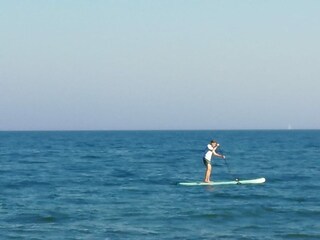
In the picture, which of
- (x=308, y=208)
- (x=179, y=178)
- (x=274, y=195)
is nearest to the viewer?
(x=308, y=208)

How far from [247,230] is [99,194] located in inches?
440

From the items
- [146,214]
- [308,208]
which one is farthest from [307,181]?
[146,214]

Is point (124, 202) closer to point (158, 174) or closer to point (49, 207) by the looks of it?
point (49, 207)

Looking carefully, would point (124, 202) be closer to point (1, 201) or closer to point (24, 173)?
point (1, 201)

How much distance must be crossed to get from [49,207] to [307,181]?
1694 cm

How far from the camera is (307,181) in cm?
3803

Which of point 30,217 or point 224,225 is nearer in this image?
point 224,225

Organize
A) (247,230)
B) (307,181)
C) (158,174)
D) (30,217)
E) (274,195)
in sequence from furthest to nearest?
(158,174)
(307,181)
(274,195)
(30,217)
(247,230)

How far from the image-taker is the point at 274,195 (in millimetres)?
30922

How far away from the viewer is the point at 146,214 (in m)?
24.6

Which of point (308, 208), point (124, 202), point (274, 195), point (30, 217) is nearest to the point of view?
point (30, 217)

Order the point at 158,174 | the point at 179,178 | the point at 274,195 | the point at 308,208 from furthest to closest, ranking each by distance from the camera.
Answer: the point at 158,174 → the point at 179,178 → the point at 274,195 → the point at 308,208

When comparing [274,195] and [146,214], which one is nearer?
[146,214]

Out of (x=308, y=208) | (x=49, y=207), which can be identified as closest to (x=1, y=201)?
(x=49, y=207)
